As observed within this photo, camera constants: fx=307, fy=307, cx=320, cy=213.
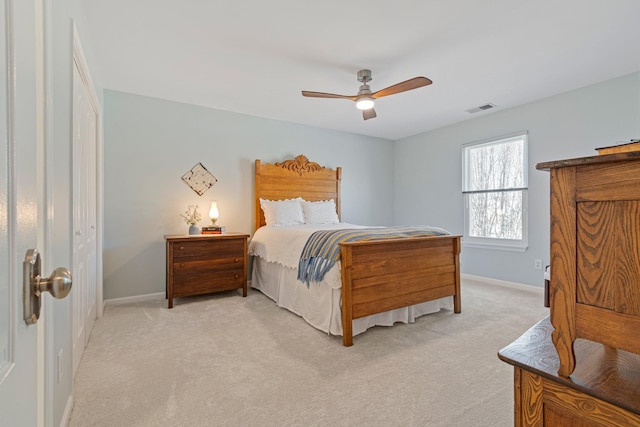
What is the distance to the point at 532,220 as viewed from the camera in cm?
403

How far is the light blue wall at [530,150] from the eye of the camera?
338cm

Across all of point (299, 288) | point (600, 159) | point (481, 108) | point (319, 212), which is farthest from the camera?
point (319, 212)

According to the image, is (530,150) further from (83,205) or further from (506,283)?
(83,205)

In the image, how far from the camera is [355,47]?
8.71 ft

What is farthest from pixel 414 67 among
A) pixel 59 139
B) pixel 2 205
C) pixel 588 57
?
pixel 2 205

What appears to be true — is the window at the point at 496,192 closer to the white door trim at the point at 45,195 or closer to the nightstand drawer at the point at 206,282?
the nightstand drawer at the point at 206,282

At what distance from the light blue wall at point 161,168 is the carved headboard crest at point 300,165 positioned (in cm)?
12

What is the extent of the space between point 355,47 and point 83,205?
253cm

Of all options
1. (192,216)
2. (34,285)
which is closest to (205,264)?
(192,216)

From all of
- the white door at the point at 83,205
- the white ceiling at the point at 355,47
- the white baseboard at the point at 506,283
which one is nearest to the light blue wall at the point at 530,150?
the white baseboard at the point at 506,283

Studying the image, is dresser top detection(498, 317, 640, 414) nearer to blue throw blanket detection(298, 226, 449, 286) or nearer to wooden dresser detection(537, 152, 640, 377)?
wooden dresser detection(537, 152, 640, 377)

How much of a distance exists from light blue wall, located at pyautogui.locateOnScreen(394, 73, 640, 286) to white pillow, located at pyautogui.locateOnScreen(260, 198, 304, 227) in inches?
96.0

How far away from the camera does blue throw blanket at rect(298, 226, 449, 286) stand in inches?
102

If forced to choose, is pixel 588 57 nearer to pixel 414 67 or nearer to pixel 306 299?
pixel 414 67
